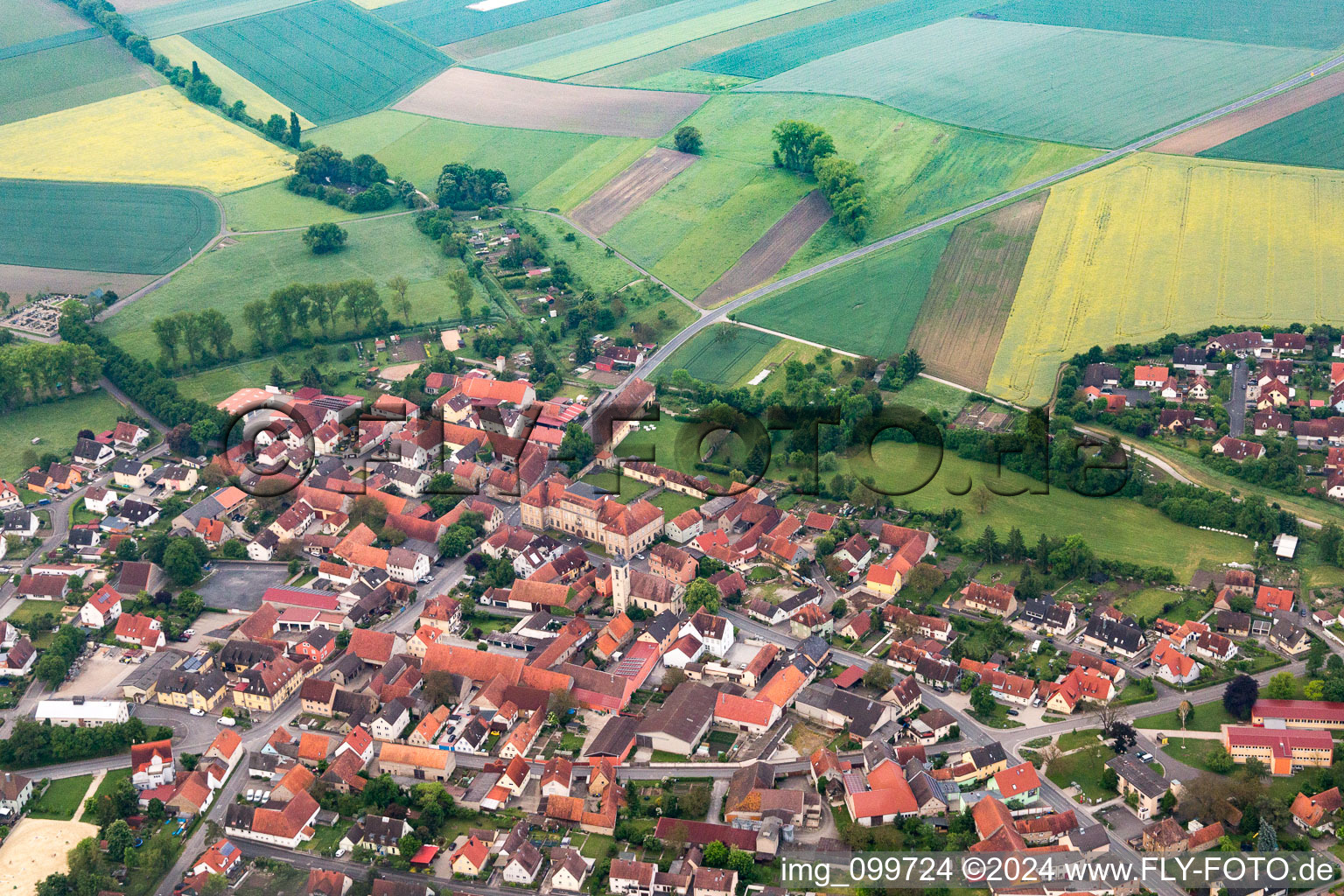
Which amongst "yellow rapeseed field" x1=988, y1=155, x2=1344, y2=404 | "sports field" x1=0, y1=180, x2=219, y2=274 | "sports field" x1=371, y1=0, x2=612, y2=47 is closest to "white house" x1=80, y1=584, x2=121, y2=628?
"sports field" x1=0, y1=180, x2=219, y2=274

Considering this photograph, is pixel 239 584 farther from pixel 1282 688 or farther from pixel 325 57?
pixel 325 57

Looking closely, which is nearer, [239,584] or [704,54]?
[239,584]

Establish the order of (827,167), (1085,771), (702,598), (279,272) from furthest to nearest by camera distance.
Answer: (827,167) → (279,272) → (702,598) → (1085,771)

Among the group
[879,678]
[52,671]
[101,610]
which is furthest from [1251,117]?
[52,671]

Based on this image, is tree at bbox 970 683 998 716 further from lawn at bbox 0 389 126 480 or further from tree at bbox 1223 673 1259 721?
lawn at bbox 0 389 126 480

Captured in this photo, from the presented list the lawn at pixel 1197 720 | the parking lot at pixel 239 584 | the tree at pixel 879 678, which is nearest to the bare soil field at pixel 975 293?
the tree at pixel 879 678

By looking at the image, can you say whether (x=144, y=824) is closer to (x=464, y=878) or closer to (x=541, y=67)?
(x=464, y=878)
